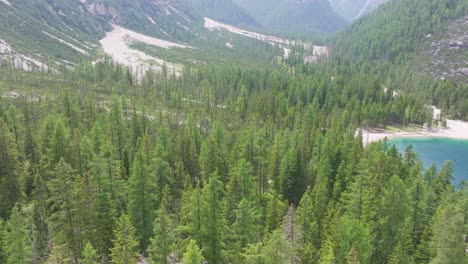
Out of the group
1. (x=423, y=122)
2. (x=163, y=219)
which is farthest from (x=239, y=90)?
(x=163, y=219)

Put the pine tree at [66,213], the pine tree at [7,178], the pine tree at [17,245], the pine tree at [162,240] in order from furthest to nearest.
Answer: the pine tree at [7,178] < the pine tree at [66,213] < the pine tree at [17,245] < the pine tree at [162,240]

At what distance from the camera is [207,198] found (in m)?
42.5

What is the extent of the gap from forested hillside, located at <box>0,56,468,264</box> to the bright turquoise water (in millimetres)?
34726

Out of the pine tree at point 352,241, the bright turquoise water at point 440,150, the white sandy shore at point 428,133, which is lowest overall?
Result: the bright turquoise water at point 440,150

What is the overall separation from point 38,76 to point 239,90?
77.4m

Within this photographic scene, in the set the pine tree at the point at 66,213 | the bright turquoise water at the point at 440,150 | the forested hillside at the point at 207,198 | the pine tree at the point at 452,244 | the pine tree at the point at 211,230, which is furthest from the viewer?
the bright turquoise water at the point at 440,150

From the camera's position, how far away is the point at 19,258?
36219 mm

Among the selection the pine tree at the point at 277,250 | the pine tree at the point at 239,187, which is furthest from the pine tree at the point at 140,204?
the pine tree at the point at 277,250

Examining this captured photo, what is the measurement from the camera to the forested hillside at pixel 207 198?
38.0 meters

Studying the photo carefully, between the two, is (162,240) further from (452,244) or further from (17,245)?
(452,244)

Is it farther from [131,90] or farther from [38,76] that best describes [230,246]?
[38,76]

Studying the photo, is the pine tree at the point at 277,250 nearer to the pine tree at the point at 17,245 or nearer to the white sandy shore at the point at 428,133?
the pine tree at the point at 17,245

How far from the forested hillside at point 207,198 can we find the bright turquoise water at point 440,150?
3473cm

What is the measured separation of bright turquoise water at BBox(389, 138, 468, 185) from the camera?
361ft
